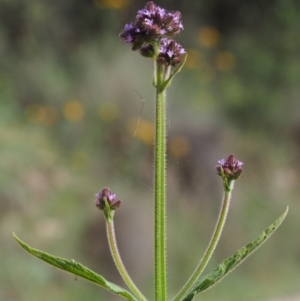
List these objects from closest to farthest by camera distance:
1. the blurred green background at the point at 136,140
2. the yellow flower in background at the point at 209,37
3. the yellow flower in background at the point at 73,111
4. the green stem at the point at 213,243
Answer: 1. the green stem at the point at 213,243
2. the blurred green background at the point at 136,140
3. the yellow flower in background at the point at 73,111
4. the yellow flower in background at the point at 209,37

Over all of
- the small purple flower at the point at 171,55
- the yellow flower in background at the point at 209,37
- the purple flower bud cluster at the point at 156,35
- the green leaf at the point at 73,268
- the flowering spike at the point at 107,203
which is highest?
the yellow flower in background at the point at 209,37

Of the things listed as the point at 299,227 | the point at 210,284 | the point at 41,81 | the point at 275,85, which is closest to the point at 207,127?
the point at 275,85

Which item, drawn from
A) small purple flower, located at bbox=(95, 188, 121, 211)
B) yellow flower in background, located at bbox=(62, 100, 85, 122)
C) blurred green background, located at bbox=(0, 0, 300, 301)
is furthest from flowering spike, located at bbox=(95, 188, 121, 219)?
yellow flower in background, located at bbox=(62, 100, 85, 122)

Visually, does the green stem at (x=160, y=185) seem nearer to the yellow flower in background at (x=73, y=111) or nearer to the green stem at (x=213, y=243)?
the green stem at (x=213, y=243)

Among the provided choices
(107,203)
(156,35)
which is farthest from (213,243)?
(156,35)

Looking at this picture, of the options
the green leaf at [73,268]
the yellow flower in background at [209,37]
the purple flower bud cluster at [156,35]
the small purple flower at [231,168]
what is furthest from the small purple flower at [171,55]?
the yellow flower in background at [209,37]

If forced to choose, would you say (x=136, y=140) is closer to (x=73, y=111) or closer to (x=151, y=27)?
(x=73, y=111)

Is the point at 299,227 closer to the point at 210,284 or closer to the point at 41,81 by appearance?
the point at 41,81
